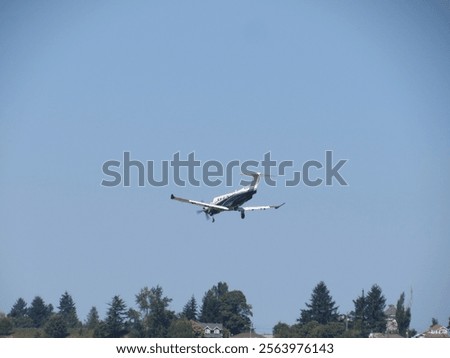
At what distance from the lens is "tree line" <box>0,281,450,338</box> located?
468 feet

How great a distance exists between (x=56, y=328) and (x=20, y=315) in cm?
1845

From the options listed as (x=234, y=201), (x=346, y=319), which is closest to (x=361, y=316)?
(x=346, y=319)

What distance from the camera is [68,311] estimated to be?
165875 mm

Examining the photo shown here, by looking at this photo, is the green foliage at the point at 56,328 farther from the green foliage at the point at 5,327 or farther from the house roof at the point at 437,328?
the house roof at the point at 437,328

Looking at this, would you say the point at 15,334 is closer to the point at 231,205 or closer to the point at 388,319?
the point at 231,205

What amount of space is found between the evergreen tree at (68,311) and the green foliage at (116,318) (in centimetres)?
1004

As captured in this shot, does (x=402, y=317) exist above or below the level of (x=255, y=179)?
below

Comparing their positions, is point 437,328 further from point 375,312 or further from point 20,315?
point 20,315

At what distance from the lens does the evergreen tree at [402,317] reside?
15138 centimetres

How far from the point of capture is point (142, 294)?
159 m

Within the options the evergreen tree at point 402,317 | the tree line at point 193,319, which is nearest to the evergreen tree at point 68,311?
the tree line at point 193,319

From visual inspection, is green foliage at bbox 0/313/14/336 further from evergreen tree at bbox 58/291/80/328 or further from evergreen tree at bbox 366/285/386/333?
evergreen tree at bbox 366/285/386/333
